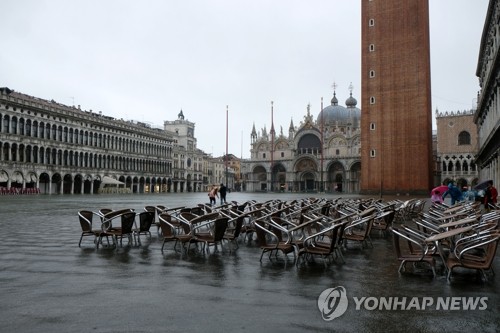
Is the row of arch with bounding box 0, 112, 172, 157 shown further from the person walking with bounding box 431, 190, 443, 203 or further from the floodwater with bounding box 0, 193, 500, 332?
the floodwater with bounding box 0, 193, 500, 332

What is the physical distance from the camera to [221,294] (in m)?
5.50

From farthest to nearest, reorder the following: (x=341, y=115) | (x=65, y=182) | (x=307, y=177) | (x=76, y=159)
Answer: (x=341, y=115) → (x=307, y=177) → (x=76, y=159) → (x=65, y=182)

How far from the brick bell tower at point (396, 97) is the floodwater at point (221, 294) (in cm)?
3840

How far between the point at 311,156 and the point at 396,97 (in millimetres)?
39463

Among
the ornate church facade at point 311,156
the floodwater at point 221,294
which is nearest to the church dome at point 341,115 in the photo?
the ornate church facade at point 311,156

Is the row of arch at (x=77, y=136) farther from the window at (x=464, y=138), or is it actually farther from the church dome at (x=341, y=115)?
Result: the window at (x=464, y=138)

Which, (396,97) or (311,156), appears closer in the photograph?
(396,97)

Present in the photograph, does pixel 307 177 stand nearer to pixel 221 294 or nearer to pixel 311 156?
pixel 311 156

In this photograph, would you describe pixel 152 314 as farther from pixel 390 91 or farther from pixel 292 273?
pixel 390 91

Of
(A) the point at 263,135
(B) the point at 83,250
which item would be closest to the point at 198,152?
(A) the point at 263,135

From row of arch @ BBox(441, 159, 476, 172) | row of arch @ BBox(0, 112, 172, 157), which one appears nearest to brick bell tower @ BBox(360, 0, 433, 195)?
row of arch @ BBox(441, 159, 476, 172)

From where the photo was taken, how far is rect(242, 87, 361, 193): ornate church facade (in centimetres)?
8038

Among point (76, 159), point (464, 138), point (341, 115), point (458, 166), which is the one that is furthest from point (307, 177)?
point (76, 159)

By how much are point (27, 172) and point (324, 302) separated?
55.3m
